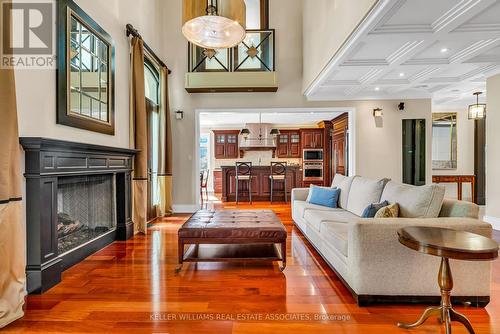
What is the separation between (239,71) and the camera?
19.1ft

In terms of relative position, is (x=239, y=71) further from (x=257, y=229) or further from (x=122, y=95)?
(x=257, y=229)

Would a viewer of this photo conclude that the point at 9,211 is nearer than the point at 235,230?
Yes

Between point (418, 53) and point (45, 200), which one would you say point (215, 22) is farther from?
point (418, 53)

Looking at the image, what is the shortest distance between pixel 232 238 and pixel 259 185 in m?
5.35

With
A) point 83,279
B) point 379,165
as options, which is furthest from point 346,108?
point 83,279

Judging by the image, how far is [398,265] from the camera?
6.71ft

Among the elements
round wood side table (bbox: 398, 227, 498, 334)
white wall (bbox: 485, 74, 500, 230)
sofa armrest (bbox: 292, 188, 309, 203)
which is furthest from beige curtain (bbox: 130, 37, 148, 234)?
white wall (bbox: 485, 74, 500, 230)

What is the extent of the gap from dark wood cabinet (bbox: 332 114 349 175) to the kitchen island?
114 centimetres

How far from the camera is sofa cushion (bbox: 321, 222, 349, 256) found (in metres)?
2.38

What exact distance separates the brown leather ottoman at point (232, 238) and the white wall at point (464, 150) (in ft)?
22.1

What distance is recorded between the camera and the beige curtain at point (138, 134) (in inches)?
164

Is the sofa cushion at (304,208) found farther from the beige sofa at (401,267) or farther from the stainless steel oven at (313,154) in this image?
the stainless steel oven at (313,154)

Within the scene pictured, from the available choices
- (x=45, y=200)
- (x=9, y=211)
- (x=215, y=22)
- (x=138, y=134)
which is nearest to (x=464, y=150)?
(x=215, y=22)

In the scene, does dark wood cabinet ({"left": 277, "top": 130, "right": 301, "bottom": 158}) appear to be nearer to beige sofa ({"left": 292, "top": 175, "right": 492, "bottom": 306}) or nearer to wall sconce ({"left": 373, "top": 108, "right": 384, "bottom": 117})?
wall sconce ({"left": 373, "top": 108, "right": 384, "bottom": 117})
